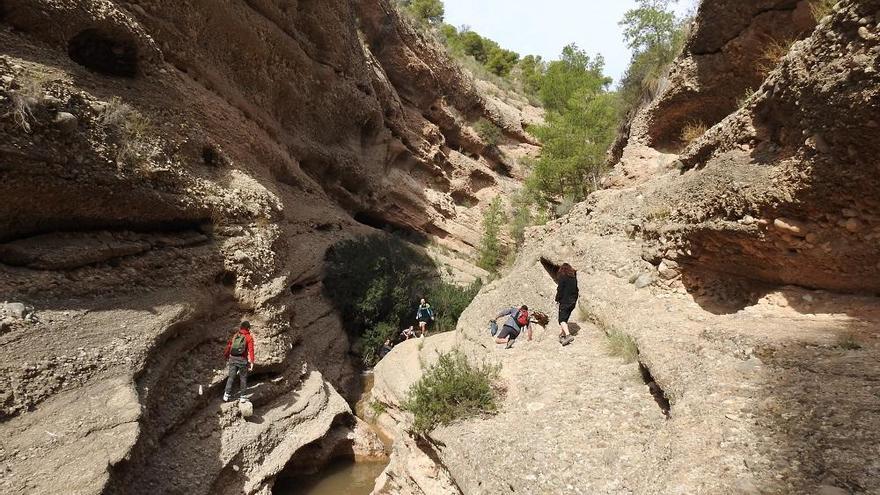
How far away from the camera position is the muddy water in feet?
29.7

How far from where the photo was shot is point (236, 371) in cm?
805

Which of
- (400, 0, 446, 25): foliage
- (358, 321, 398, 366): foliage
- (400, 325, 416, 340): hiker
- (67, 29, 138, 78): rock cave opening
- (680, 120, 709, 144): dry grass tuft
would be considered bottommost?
(358, 321, 398, 366): foliage

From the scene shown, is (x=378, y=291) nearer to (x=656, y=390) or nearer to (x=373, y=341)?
(x=373, y=341)

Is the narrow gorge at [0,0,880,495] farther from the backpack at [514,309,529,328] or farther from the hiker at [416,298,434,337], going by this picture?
the hiker at [416,298,434,337]

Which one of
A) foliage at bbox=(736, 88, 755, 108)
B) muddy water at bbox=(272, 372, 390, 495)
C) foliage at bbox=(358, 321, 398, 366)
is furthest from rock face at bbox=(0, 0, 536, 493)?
foliage at bbox=(736, 88, 755, 108)

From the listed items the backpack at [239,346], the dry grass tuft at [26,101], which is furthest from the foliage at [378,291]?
the dry grass tuft at [26,101]

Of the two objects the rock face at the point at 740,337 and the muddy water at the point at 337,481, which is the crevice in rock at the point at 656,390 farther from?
the muddy water at the point at 337,481

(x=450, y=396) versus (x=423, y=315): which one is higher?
(x=450, y=396)

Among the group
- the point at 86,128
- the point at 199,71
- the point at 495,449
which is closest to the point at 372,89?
the point at 199,71

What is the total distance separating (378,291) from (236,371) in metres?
7.53

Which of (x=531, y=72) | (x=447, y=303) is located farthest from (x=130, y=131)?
(x=531, y=72)

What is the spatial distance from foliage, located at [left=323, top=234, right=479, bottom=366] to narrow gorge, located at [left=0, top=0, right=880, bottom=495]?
138 centimetres

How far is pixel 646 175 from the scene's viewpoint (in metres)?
12.1

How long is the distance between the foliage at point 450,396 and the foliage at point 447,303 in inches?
334
